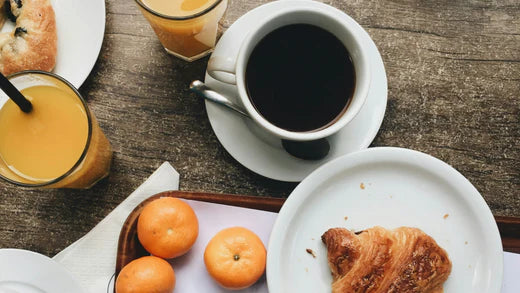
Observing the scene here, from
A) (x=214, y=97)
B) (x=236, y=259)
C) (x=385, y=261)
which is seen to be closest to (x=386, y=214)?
(x=385, y=261)

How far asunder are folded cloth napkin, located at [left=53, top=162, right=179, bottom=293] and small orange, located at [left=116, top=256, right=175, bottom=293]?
0.10 metres

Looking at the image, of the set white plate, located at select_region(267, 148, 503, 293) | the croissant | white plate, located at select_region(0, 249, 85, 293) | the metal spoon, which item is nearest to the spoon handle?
the metal spoon

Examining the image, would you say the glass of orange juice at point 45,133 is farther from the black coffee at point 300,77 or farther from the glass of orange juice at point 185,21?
the black coffee at point 300,77

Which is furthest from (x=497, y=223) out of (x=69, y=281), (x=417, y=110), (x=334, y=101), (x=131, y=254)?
(x=69, y=281)

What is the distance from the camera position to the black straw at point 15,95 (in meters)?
0.93

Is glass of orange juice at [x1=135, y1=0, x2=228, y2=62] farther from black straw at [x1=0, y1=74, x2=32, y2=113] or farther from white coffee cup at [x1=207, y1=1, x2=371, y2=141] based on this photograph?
black straw at [x1=0, y1=74, x2=32, y2=113]

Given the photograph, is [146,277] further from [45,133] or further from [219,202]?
[45,133]

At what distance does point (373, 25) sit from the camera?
3.84 ft

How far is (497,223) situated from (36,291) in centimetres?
102

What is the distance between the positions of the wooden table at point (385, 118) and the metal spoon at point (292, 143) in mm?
105

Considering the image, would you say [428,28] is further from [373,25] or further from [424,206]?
[424,206]

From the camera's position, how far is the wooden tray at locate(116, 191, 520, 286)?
41.3 inches

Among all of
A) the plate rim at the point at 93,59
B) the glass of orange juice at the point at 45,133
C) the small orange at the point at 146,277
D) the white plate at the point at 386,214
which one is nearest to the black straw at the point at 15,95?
the glass of orange juice at the point at 45,133

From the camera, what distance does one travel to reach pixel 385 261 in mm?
1009
